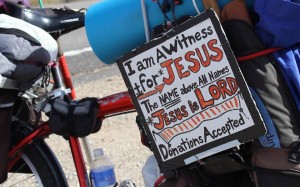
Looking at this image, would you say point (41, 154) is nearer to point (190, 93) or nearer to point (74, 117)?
point (74, 117)

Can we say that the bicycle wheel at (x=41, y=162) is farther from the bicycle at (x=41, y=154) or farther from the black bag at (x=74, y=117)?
the black bag at (x=74, y=117)

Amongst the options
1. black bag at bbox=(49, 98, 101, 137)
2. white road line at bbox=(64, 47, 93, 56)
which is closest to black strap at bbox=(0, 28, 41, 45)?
black bag at bbox=(49, 98, 101, 137)

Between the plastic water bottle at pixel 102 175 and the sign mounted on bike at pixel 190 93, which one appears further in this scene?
the plastic water bottle at pixel 102 175

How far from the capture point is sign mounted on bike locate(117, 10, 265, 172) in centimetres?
233

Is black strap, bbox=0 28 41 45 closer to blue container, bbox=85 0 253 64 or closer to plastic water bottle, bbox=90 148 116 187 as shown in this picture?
blue container, bbox=85 0 253 64

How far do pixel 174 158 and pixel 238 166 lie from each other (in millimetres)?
342

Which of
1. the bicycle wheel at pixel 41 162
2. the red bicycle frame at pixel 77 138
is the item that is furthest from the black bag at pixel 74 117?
the bicycle wheel at pixel 41 162

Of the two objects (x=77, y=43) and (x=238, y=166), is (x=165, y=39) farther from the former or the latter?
(x=77, y=43)

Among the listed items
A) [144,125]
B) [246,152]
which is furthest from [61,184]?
[246,152]

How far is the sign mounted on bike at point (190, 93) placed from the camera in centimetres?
233

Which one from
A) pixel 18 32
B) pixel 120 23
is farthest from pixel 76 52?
pixel 120 23

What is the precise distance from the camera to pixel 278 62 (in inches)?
93.7

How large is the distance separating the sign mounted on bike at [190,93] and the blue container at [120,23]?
13cm

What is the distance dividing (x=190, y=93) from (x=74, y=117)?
2.19 feet
